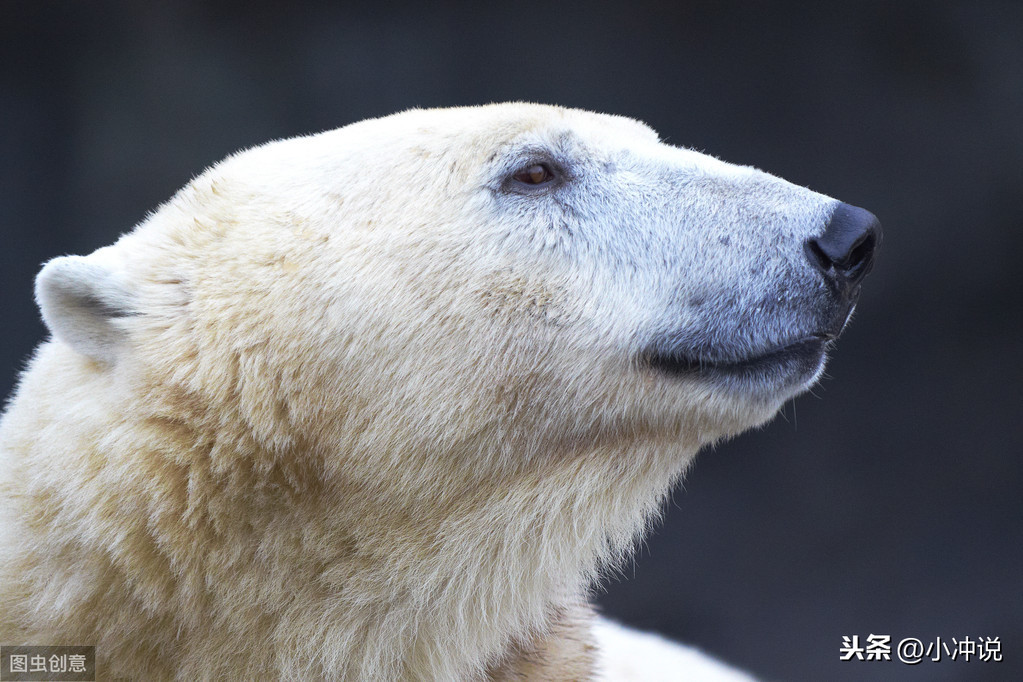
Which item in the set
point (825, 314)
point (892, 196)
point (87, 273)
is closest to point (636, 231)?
point (825, 314)

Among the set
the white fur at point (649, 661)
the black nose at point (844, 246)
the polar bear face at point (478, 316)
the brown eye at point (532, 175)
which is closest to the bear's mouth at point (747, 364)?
the polar bear face at point (478, 316)

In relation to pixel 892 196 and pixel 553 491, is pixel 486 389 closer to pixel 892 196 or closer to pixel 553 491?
pixel 553 491

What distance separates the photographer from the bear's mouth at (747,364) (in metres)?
1.84

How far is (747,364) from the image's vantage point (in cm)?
185

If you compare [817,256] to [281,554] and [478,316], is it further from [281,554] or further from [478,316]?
[281,554]

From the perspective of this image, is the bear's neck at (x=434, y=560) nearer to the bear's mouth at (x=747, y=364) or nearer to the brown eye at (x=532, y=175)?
the bear's mouth at (x=747, y=364)

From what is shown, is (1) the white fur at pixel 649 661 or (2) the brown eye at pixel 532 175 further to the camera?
(1) the white fur at pixel 649 661

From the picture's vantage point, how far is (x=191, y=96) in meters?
5.45

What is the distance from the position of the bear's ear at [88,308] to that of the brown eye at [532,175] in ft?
2.84

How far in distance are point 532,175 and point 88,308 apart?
3.19 ft

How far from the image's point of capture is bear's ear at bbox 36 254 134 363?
1.85 meters

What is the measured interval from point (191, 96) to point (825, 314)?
4630mm

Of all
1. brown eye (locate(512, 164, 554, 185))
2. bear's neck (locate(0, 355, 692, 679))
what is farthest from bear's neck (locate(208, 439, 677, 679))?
brown eye (locate(512, 164, 554, 185))

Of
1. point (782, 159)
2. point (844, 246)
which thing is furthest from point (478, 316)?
point (782, 159)
